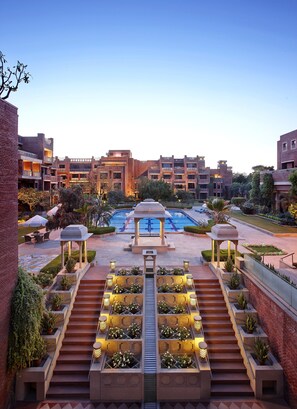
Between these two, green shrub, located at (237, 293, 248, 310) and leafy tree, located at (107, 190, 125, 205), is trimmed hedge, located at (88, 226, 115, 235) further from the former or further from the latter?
leafy tree, located at (107, 190, 125, 205)

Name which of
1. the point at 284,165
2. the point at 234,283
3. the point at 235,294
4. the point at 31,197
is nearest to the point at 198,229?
the point at 234,283

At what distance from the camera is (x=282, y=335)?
9.02m

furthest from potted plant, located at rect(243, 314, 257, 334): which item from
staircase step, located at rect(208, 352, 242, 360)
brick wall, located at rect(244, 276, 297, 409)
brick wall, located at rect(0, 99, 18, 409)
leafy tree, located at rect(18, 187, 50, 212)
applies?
leafy tree, located at rect(18, 187, 50, 212)

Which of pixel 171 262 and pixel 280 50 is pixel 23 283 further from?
pixel 280 50

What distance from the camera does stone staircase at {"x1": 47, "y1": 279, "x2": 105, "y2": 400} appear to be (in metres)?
9.16

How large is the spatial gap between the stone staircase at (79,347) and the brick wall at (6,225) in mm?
1571

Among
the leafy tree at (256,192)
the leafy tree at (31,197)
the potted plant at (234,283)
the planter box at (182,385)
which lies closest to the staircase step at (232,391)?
the planter box at (182,385)

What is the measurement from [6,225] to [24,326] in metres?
3.21

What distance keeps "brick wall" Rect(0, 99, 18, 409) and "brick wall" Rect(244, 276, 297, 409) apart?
339 inches

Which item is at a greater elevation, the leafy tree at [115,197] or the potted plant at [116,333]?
the leafy tree at [115,197]

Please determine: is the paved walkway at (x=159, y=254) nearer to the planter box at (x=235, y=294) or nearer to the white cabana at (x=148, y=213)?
the white cabana at (x=148, y=213)

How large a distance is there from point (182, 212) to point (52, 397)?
129 feet

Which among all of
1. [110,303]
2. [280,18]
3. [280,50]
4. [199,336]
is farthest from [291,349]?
[280,50]

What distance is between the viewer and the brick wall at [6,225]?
8.33m
